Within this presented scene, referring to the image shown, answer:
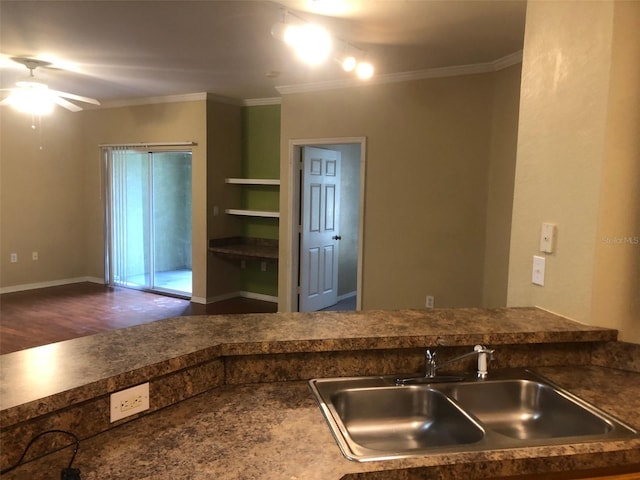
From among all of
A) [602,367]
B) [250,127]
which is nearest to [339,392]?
[602,367]

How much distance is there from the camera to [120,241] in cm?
705

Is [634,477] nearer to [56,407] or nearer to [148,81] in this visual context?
[56,407]

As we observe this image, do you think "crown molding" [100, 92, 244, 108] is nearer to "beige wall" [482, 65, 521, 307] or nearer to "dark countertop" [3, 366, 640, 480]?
"beige wall" [482, 65, 521, 307]

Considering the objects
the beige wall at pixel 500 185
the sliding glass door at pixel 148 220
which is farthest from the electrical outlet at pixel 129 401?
the sliding glass door at pixel 148 220

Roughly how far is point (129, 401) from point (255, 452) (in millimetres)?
390

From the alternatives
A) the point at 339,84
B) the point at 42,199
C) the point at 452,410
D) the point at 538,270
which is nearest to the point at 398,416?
the point at 452,410

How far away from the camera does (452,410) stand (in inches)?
62.2

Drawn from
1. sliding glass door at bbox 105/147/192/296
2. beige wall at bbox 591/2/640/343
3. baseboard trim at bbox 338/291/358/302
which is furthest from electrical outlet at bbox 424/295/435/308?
sliding glass door at bbox 105/147/192/296

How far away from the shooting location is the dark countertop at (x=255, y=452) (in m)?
1.11

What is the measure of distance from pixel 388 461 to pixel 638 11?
184 cm

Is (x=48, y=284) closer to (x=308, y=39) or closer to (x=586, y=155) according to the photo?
(x=308, y=39)

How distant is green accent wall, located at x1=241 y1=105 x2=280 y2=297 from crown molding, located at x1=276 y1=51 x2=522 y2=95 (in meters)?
0.99

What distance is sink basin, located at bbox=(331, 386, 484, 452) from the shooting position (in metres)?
1.58

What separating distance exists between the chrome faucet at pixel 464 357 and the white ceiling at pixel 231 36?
2.13 m
